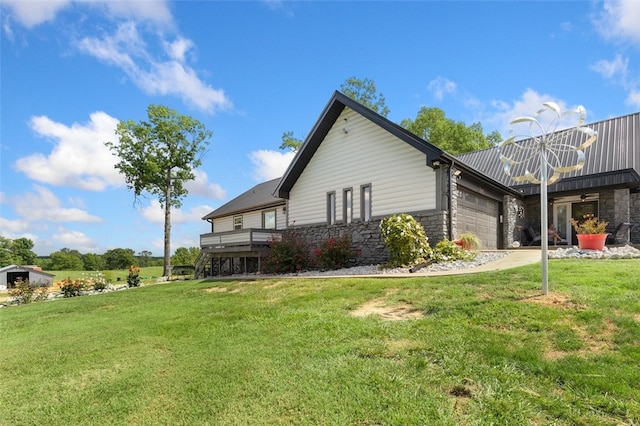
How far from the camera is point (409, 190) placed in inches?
476

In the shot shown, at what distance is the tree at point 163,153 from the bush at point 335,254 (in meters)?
13.9

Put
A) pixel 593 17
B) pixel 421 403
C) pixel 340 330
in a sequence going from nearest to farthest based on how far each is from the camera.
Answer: pixel 421 403, pixel 340 330, pixel 593 17

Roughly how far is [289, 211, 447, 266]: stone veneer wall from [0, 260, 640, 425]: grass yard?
4.71m

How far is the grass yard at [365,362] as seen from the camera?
2.75 metres

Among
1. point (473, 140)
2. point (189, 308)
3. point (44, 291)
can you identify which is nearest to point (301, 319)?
point (189, 308)

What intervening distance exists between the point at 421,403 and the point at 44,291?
58.5 ft

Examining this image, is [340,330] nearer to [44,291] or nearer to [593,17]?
[593,17]

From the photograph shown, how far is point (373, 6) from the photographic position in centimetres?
983

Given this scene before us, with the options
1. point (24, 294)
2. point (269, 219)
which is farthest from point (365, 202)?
point (24, 294)

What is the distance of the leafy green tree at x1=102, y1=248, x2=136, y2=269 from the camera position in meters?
43.4

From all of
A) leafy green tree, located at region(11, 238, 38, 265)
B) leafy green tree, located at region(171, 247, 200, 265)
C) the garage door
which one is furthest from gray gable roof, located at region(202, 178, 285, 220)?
leafy green tree, located at region(11, 238, 38, 265)

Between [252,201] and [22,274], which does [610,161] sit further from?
[22,274]

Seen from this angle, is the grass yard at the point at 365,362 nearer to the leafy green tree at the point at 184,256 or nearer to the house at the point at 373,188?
the house at the point at 373,188

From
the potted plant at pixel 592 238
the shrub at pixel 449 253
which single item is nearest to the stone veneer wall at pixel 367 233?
the shrub at pixel 449 253
